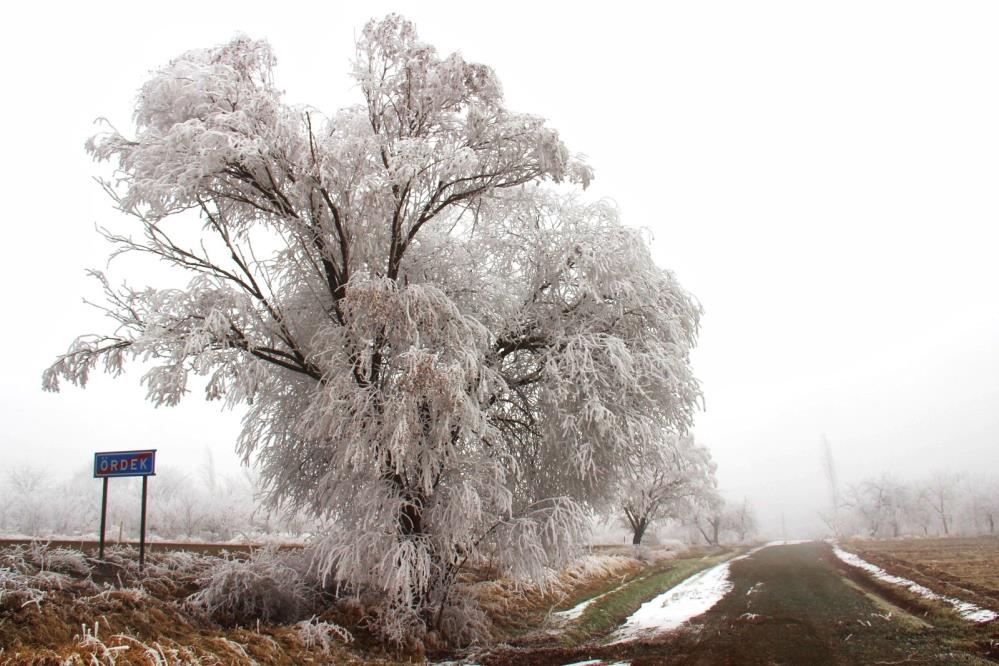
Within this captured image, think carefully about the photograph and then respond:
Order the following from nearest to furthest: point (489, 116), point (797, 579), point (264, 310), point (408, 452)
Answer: point (408, 452) → point (489, 116) → point (264, 310) → point (797, 579)

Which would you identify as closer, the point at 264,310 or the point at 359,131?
the point at 359,131

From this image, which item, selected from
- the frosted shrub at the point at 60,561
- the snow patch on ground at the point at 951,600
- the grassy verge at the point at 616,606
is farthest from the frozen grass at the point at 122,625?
the snow patch on ground at the point at 951,600

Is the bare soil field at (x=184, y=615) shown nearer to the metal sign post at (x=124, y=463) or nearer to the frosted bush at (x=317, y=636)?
the frosted bush at (x=317, y=636)

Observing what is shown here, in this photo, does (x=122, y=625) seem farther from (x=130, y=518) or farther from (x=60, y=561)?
(x=130, y=518)

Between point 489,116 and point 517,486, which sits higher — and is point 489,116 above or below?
above

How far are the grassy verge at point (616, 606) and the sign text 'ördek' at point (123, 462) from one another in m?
7.25

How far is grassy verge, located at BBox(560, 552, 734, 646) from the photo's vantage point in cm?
982

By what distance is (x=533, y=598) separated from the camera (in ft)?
41.8

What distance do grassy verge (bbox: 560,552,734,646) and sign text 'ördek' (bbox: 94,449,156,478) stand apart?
23.8 ft

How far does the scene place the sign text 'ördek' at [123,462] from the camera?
9.29m

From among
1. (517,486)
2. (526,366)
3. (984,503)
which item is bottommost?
(984,503)

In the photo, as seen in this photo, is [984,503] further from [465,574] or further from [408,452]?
[408,452]

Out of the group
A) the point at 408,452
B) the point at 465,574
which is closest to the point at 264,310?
the point at 408,452

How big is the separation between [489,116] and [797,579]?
16.4 metres
